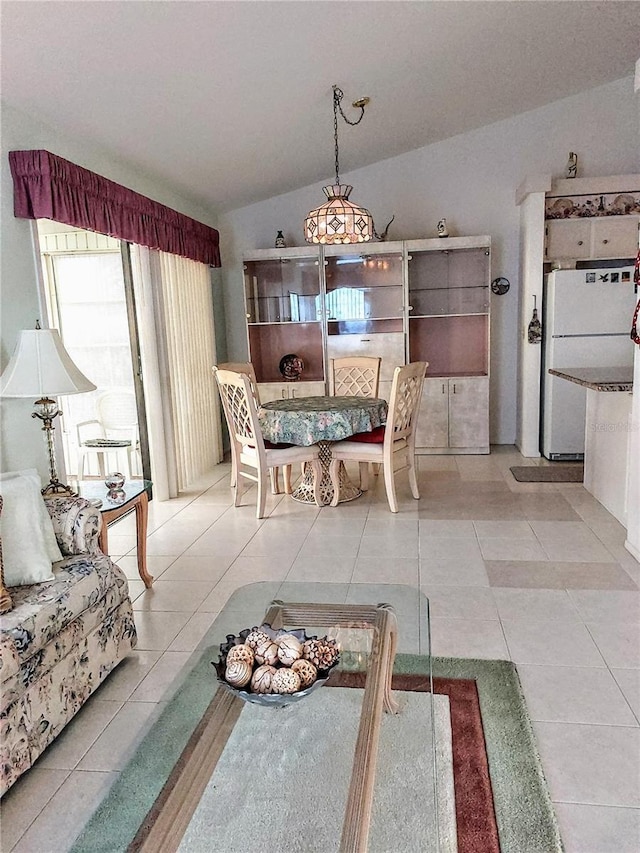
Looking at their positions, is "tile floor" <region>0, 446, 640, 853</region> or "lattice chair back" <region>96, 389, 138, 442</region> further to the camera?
"lattice chair back" <region>96, 389, 138, 442</region>

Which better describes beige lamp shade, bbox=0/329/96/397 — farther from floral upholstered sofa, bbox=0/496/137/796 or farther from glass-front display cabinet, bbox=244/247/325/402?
glass-front display cabinet, bbox=244/247/325/402

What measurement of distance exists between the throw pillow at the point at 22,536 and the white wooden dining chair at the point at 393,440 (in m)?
2.34

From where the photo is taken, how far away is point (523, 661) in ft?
7.35

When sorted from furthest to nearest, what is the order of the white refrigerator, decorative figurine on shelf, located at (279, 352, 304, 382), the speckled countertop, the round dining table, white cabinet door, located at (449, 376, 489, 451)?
1. decorative figurine on shelf, located at (279, 352, 304, 382)
2. white cabinet door, located at (449, 376, 489, 451)
3. the white refrigerator
4. the round dining table
5. the speckled countertop

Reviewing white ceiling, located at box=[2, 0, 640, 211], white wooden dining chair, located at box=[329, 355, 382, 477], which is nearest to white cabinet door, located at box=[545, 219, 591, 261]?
white ceiling, located at box=[2, 0, 640, 211]

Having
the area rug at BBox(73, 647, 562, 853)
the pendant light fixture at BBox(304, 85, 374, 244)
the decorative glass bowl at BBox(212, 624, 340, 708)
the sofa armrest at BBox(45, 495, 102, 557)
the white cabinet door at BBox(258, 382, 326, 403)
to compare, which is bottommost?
the area rug at BBox(73, 647, 562, 853)

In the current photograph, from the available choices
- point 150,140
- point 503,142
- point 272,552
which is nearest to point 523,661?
point 272,552

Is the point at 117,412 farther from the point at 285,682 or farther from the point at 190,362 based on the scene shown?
the point at 285,682

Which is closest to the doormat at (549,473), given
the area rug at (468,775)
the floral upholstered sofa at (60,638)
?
the area rug at (468,775)

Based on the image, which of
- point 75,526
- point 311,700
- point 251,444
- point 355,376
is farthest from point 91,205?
point 311,700

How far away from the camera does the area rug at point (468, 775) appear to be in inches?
54.2

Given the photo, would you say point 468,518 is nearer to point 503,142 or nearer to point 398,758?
point 398,758

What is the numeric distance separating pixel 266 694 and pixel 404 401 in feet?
9.17

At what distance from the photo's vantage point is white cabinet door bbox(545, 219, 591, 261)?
5.43 meters
